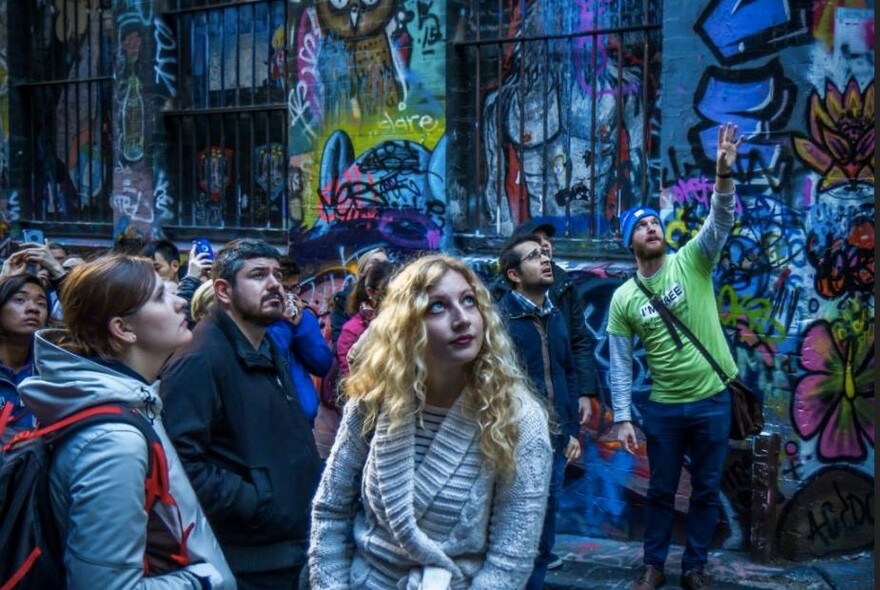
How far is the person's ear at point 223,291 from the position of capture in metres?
4.74

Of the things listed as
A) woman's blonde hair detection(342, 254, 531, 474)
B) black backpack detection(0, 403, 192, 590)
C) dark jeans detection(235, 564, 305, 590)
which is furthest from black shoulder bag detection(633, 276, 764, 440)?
black backpack detection(0, 403, 192, 590)

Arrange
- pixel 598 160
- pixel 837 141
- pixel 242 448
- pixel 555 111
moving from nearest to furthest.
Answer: pixel 242 448
pixel 837 141
pixel 598 160
pixel 555 111

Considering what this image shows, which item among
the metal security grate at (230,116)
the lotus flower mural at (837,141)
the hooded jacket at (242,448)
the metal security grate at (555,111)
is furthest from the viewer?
the metal security grate at (230,116)

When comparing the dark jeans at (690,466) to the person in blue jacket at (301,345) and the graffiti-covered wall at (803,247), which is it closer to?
the graffiti-covered wall at (803,247)

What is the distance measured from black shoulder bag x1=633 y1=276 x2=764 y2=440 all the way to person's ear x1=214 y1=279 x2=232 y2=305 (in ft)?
8.84

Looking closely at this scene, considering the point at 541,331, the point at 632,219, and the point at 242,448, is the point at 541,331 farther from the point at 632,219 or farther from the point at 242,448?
the point at 242,448

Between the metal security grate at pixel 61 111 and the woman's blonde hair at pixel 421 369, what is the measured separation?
8836 mm

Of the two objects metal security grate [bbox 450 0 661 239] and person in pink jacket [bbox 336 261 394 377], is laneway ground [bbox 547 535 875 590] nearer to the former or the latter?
person in pink jacket [bbox 336 261 394 377]

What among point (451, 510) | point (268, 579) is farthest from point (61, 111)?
point (451, 510)

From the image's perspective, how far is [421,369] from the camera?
3.48m

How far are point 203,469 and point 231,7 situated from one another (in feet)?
24.1

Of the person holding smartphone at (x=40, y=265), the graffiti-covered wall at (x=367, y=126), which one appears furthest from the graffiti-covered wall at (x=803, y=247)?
the person holding smartphone at (x=40, y=265)

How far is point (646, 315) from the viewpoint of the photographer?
6.59 metres

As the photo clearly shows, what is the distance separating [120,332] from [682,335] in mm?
3924
